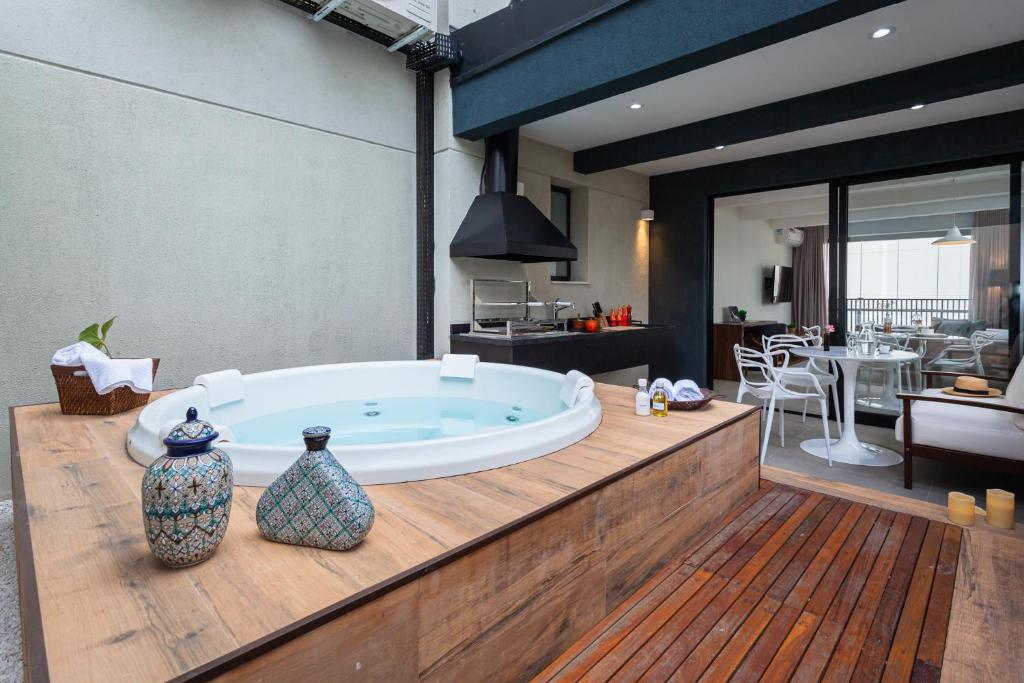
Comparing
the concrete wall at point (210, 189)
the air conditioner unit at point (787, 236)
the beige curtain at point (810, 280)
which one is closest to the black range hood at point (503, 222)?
the concrete wall at point (210, 189)

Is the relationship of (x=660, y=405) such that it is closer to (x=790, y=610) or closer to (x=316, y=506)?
(x=790, y=610)

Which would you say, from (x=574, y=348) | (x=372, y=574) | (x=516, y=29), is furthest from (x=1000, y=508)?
(x=516, y=29)

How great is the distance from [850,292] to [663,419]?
3.59 m

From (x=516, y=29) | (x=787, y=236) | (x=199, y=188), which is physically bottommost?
(x=199, y=188)

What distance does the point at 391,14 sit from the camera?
3.26 m

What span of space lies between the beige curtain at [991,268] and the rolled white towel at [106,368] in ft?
18.1

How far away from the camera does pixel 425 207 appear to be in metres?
4.03

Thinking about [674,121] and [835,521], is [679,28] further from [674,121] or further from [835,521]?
[835,521]

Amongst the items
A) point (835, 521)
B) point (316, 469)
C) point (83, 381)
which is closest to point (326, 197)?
point (83, 381)

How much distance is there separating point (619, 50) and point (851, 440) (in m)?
2.94

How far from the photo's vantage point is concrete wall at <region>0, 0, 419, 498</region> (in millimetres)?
2482

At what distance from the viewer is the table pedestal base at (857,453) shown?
11.1ft

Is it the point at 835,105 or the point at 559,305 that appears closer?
the point at 835,105

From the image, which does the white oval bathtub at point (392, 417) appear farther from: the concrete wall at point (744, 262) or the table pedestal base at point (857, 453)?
the concrete wall at point (744, 262)
